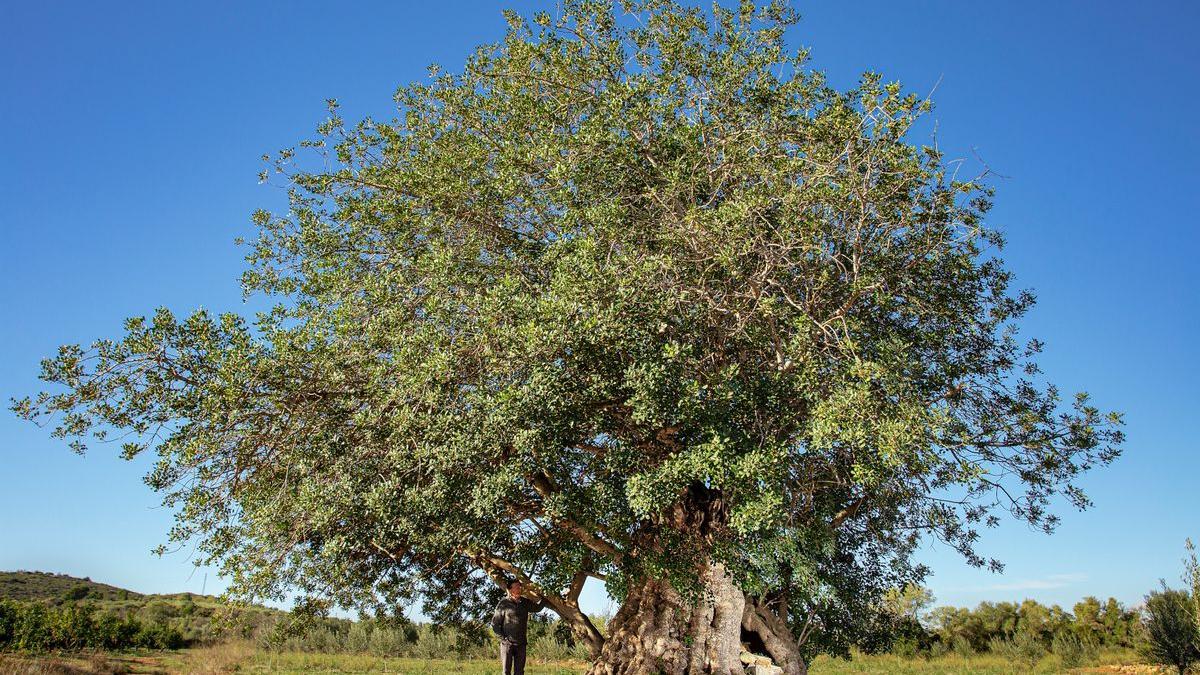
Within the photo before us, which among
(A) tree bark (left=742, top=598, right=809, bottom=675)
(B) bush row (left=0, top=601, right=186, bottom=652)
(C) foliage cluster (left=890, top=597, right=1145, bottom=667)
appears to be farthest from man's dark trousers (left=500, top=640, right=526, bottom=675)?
(C) foliage cluster (left=890, top=597, right=1145, bottom=667)

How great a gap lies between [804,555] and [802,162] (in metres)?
6.58

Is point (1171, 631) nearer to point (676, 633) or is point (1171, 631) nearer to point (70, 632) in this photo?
point (676, 633)

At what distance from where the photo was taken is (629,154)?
→ 1412cm

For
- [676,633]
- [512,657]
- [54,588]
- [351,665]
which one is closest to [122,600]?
[54,588]

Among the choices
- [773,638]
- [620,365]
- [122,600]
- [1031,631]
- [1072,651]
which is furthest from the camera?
[122,600]

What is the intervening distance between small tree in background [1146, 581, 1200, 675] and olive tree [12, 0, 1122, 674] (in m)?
11.1

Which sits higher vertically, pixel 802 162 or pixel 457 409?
pixel 802 162

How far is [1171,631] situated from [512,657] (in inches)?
822

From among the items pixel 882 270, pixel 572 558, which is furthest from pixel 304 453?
pixel 882 270

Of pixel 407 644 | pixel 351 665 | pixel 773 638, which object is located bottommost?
pixel 351 665

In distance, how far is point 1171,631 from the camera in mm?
22875

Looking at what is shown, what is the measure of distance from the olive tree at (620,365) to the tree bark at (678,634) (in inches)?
2.1

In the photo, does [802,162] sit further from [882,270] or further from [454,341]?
[454,341]

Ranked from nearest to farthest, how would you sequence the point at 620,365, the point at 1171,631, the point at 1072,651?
1. the point at 620,365
2. the point at 1171,631
3. the point at 1072,651
